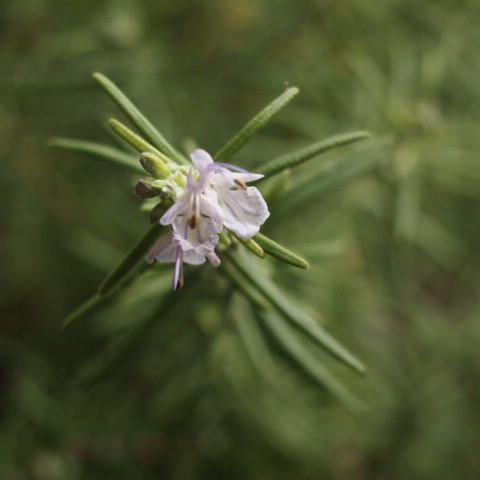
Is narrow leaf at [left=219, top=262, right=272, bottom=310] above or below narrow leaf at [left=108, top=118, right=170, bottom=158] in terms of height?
below

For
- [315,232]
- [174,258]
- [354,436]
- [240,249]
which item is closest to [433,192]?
[315,232]

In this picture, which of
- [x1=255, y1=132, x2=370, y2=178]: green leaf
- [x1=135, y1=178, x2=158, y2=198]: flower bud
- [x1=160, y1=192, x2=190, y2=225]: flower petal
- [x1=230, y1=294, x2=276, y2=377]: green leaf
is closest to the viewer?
[x1=160, y1=192, x2=190, y2=225]: flower petal

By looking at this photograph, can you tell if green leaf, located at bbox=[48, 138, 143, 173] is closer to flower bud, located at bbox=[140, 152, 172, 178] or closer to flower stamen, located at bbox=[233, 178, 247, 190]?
flower bud, located at bbox=[140, 152, 172, 178]

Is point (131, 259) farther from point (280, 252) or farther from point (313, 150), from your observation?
point (313, 150)

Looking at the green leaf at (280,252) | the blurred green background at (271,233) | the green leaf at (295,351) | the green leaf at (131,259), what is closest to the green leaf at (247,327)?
the green leaf at (295,351)

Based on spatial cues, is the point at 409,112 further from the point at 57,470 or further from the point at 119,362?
the point at 57,470

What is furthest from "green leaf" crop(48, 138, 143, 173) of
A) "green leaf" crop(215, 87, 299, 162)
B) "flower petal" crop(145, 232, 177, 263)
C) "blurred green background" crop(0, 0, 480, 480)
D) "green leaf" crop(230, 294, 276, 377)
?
"blurred green background" crop(0, 0, 480, 480)

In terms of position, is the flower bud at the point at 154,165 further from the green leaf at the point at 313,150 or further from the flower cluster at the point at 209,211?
the green leaf at the point at 313,150
